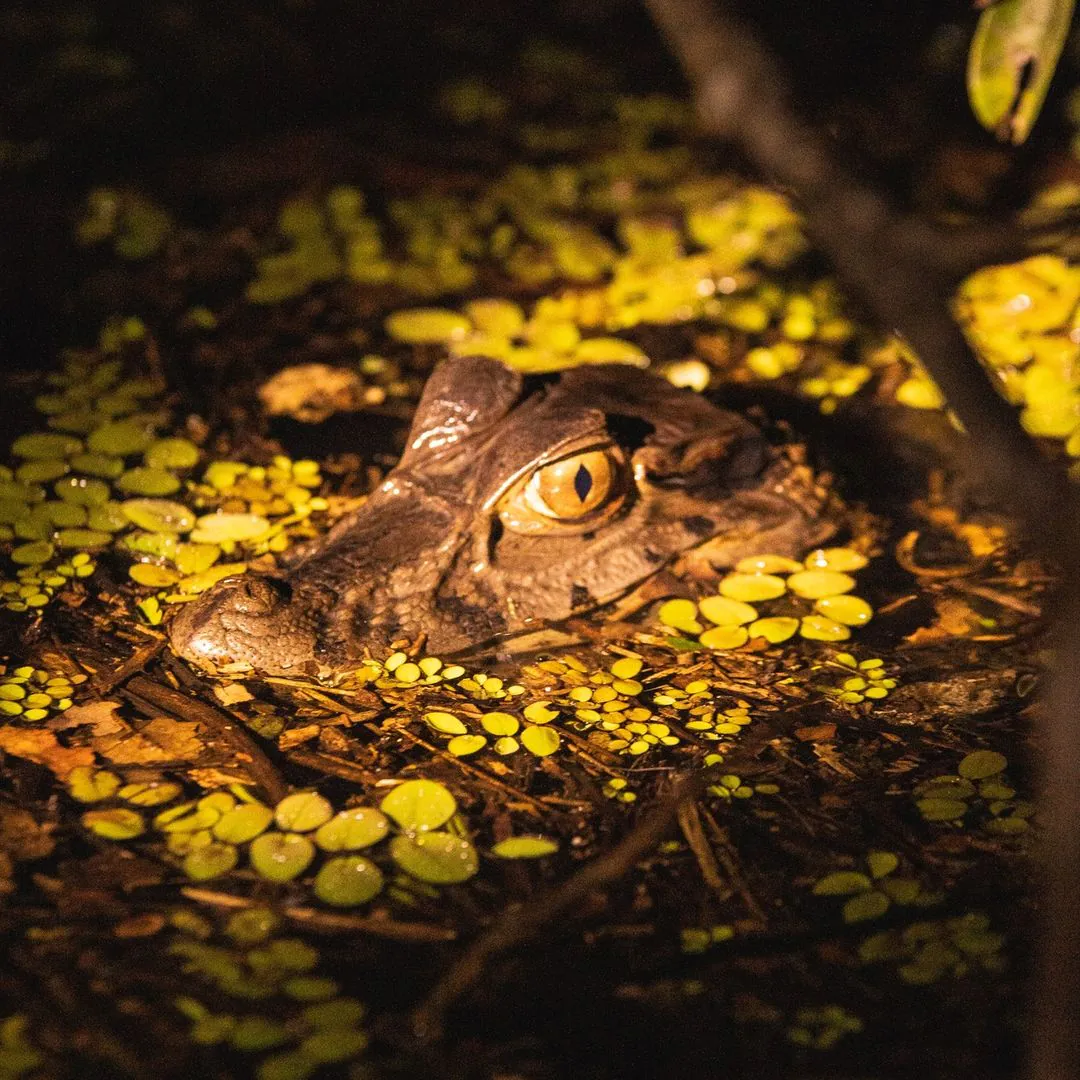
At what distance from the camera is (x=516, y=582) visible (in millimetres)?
3611

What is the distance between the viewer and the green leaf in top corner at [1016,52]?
359 cm

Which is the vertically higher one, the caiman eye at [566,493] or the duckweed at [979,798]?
the caiman eye at [566,493]

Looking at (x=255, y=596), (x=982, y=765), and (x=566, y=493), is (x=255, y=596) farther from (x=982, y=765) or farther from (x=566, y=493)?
(x=982, y=765)

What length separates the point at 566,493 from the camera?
3.57 meters

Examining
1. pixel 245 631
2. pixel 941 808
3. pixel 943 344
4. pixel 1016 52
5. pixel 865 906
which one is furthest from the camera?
pixel 1016 52

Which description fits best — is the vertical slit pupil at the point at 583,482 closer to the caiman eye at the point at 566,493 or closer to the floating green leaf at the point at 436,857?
the caiman eye at the point at 566,493

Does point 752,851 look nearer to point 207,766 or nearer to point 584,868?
point 584,868

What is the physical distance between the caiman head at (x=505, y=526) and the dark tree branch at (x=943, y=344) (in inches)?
67.3

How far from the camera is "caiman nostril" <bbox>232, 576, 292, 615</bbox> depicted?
11.0 feet

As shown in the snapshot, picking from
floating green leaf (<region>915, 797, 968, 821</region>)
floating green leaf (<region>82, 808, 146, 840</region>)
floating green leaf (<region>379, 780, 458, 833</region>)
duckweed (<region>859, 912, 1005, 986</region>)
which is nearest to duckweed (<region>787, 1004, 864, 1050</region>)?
duckweed (<region>859, 912, 1005, 986</region>)

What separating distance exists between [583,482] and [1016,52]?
1862 millimetres

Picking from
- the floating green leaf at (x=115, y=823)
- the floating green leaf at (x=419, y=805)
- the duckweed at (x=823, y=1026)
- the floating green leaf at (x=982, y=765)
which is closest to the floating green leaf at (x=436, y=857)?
the floating green leaf at (x=419, y=805)

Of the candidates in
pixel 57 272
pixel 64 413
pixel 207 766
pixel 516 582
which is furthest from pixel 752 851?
pixel 57 272

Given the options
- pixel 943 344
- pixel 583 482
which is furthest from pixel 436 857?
pixel 943 344
